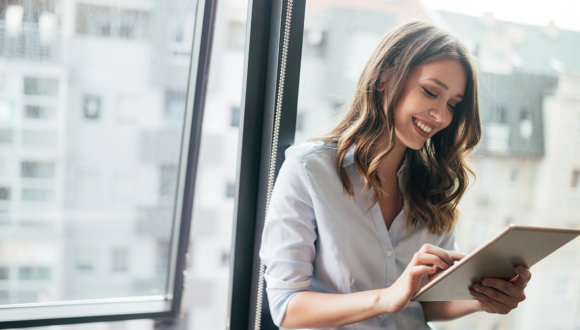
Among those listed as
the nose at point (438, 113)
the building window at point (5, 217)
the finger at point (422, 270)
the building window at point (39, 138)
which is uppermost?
the nose at point (438, 113)

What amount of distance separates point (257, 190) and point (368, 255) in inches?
16.0

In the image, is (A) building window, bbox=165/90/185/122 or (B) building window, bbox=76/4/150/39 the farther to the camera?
(A) building window, bbox=165/90/185/122

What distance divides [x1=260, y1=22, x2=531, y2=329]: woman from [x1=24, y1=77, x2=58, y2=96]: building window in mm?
779

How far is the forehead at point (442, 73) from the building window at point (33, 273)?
1.36 metres

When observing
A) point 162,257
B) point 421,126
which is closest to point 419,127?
point 421,126

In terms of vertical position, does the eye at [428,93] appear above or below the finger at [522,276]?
above

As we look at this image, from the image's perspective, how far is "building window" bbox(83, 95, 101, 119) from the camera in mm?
1329

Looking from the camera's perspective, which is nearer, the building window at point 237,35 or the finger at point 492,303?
the finger at point 492,303

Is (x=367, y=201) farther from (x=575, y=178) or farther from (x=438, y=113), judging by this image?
(x=575, y=178)

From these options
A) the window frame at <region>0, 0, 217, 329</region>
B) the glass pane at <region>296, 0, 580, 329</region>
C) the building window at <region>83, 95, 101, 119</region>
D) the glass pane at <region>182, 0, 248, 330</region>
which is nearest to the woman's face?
the glass pane at <region>296, 0, 580, 329</region>

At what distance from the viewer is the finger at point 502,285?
2.90 feet

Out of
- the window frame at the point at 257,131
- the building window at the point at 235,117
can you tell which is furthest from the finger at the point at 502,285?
the building window at the point at 235,117

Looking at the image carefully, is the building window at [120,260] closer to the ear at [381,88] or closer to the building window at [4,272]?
the building window at [4,272]

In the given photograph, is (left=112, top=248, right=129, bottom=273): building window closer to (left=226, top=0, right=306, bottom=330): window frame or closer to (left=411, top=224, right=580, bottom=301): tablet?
(left=226, top=0, right=306, bottom=330): window frame
